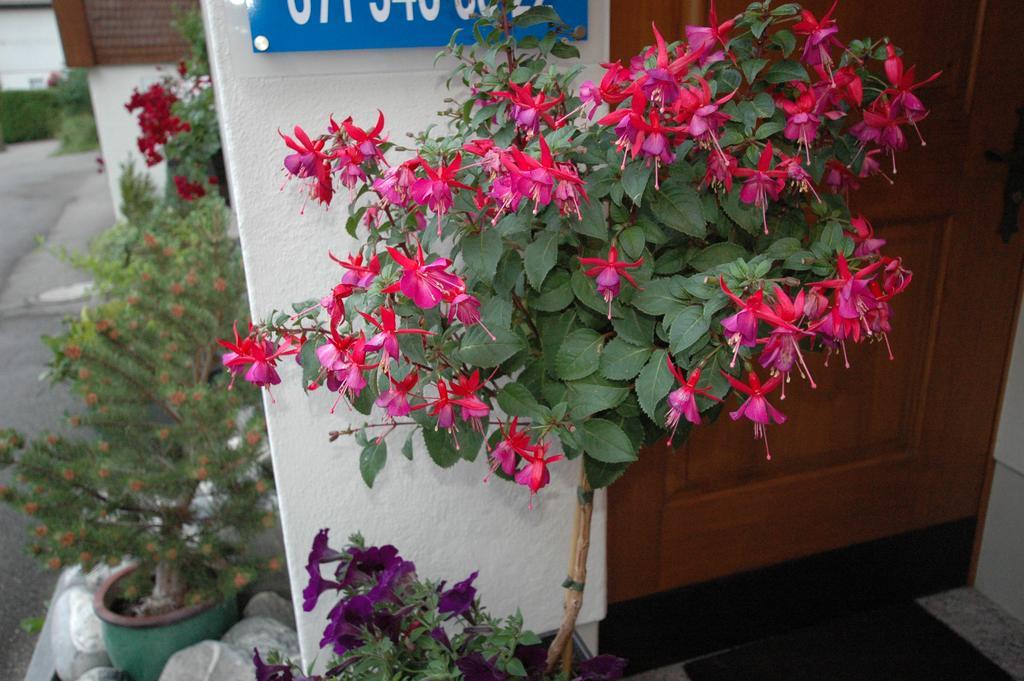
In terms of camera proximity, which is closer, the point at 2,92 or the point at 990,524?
the point at 990,524

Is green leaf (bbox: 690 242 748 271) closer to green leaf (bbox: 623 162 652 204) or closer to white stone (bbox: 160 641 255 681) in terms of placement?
green leaf (bbox: 623 162 652 204)

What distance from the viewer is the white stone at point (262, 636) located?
1886mm

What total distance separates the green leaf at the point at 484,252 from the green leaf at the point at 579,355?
0.13 meters

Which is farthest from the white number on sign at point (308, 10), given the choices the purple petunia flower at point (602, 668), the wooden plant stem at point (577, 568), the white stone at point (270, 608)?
the white stone at point (270, 608)

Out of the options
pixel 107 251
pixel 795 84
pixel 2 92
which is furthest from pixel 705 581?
pixel 2 92

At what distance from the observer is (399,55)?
132 centimetres

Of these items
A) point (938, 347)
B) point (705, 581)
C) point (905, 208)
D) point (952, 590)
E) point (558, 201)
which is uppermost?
point (558, 201)

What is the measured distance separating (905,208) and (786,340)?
1.13 m

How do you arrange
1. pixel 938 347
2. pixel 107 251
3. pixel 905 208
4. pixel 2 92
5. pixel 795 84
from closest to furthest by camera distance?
1. pixel 795 84
2. pixel 905 208
3. pixel 938 347
4. pixel 107 251
5. pixel 2 92

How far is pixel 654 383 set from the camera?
947 mm

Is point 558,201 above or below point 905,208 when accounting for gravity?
above

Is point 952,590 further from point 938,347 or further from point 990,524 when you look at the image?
point 938,347

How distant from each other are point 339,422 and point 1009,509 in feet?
5.45

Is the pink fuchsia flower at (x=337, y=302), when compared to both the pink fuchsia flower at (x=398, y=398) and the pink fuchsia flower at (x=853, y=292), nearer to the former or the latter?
the pink fuchsia flower at (x=398, y=398)
